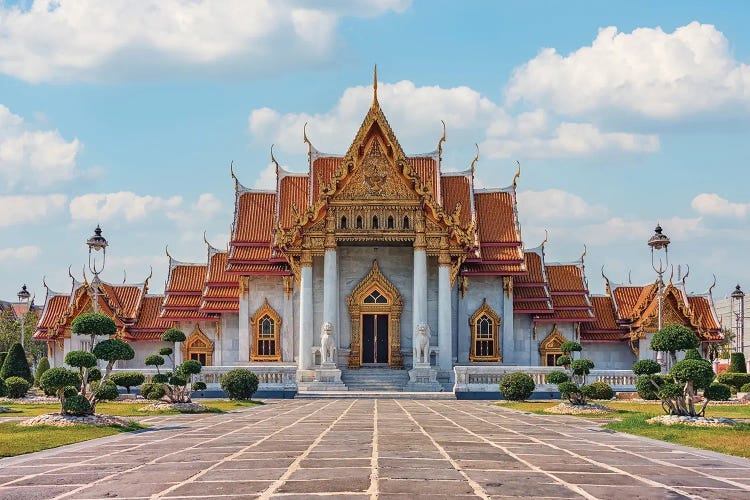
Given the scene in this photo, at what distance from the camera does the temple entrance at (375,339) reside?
4256 cm

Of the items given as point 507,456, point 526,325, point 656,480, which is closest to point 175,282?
point 526,325

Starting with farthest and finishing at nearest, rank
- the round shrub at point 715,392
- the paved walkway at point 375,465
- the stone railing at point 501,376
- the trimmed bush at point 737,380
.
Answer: the trimmed bush at point 737,380 < the stone railing at point 501,376 < the round shrub at point 715,392 < the paved walkway at point 375,465

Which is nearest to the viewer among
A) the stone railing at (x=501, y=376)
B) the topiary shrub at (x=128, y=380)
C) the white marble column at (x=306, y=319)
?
the topiary shrub at (x=128, y=380)

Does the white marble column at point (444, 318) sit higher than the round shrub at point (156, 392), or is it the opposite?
the white marble column at point (444, 318)

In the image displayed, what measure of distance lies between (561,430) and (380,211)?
22.7 meters

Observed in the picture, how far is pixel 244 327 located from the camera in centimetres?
4347

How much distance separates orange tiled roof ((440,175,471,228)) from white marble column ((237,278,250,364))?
10.5m

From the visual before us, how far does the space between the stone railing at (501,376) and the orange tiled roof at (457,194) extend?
1037 centimetres

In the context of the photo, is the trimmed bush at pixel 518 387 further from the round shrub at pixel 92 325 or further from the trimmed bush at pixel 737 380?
the round shrub at pixel 92 325

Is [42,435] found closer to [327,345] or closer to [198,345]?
[327,345]

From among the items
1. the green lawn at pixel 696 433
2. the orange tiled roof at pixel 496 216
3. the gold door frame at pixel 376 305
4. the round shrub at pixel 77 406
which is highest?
the orange tiled roof at pixel 496 216

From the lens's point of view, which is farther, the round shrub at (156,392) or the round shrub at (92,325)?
the round shrub at (156,392)

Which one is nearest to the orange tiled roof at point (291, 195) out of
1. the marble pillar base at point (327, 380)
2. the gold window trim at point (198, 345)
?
the gold window trim at point (198, 345)

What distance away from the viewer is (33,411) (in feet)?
88.0
